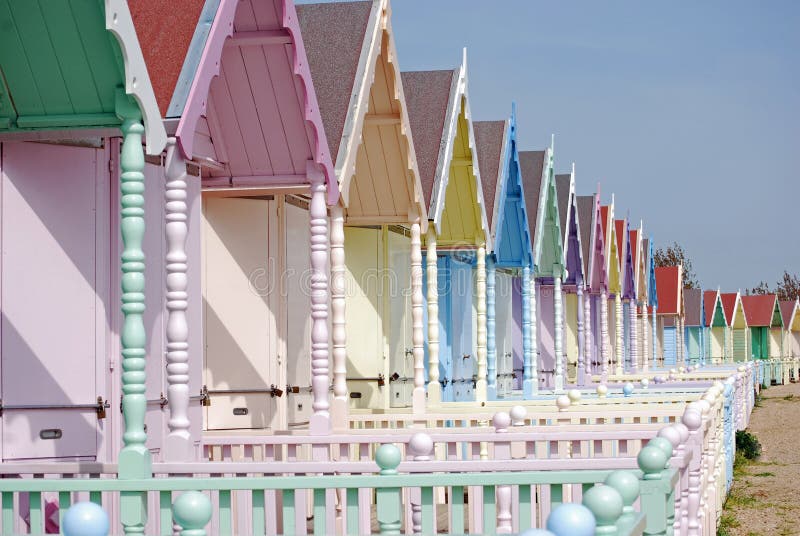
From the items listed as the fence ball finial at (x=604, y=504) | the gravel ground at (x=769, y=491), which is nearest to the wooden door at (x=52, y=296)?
the fence ball finial at (x=604, y=504)

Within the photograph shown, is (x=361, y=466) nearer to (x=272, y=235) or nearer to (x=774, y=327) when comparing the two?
(x=272, y=235)

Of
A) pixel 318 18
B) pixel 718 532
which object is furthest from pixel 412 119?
pixel 718 532

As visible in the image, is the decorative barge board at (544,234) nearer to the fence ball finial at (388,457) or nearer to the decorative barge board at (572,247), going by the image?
the decorative barge board at (572,247)

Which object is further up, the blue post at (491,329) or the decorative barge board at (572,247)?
the decorative barge board at (572,247)

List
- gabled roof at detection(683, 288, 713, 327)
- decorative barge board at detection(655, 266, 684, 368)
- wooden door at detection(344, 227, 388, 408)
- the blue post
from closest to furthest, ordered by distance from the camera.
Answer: wooden door at detection(344, 227, 388, 408) → the blue post → decorative barge board at detection(655, 266, 684, 368) → gabled roof at detection(683, 288, 713, 327)

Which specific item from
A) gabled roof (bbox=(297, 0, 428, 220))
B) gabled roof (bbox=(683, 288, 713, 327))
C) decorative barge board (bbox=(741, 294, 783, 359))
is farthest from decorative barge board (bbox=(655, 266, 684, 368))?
gabled roof (bbox=(297, 0, 428, 220))

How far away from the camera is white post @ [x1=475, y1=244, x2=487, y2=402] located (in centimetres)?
1639

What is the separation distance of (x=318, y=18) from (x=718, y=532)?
6.64 meters

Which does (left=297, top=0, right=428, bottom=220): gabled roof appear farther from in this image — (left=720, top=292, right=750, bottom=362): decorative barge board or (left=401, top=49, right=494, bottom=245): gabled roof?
(left=720, top=292, right=750, bottom=362): decorative barge board

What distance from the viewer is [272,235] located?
39.5 feet

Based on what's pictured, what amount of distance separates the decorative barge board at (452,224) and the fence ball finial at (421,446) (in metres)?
7.19

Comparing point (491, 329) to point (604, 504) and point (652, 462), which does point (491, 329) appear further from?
point (604, 504)

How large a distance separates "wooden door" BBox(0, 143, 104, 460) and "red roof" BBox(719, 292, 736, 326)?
58.1 m

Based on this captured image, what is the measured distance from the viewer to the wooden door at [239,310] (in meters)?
11.4
